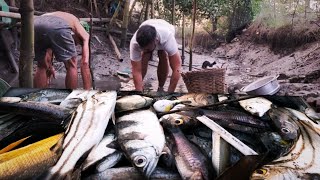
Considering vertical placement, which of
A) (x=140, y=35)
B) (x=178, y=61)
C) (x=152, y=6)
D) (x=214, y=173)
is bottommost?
(x=214, y=173)

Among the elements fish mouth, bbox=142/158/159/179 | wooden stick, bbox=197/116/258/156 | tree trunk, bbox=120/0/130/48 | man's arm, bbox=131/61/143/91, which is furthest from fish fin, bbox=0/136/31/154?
tree trunk, bbox=120/0/130/48

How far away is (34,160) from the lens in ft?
2.18

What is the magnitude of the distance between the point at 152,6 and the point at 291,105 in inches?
65.3

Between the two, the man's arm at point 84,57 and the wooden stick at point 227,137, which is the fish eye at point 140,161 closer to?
the wooden stick at point 227,137

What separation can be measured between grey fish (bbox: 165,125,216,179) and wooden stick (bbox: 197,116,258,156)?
69mm

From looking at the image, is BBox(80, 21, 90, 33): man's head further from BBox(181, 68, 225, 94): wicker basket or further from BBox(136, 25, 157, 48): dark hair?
BBox(181, 68, 225, 94): wicker basket

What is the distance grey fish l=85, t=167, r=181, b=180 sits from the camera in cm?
65

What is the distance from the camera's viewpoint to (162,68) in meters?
2.15

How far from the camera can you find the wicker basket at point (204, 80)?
1684mm

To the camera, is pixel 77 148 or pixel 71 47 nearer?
pixel 77 148

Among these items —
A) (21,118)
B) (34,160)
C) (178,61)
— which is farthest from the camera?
(178,61)

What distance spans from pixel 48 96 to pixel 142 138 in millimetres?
383

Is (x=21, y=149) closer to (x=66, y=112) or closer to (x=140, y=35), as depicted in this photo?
(x=66, y=112)

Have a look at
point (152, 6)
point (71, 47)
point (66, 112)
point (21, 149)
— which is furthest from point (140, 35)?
point (21, 149)
